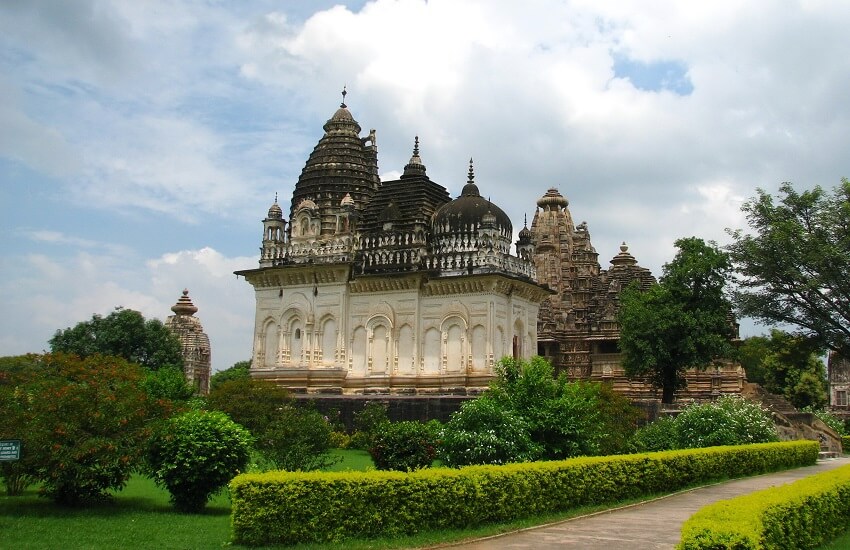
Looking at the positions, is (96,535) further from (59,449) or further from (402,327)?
(402,327)

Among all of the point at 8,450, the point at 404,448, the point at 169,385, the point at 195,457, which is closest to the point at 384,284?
the point at 169,385

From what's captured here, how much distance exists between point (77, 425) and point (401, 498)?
22.0 ft

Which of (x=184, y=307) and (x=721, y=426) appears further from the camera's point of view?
(x=184, y=307)

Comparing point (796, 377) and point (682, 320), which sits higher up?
point (682, 320)

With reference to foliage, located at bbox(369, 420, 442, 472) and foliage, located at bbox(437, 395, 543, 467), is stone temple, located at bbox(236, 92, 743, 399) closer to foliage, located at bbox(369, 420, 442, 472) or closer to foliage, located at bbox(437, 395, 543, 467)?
foliage, located at bbox(369, 420, 442, 472)

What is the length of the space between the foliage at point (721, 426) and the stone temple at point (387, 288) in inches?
342

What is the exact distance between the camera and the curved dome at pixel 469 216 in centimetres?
3350

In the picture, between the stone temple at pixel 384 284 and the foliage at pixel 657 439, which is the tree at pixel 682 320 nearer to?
the stone temple at pixel 384 284

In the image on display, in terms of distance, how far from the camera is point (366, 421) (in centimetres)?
3073

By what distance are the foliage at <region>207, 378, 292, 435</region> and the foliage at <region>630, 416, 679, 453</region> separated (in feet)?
36.7

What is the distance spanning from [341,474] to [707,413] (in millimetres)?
16332

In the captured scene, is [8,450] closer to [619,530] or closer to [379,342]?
[619,530]

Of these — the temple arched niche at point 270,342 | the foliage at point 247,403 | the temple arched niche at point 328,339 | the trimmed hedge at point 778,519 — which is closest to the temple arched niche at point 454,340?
the temple arched niche at point 328,339

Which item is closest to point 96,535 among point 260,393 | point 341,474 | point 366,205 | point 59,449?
point 59,449
